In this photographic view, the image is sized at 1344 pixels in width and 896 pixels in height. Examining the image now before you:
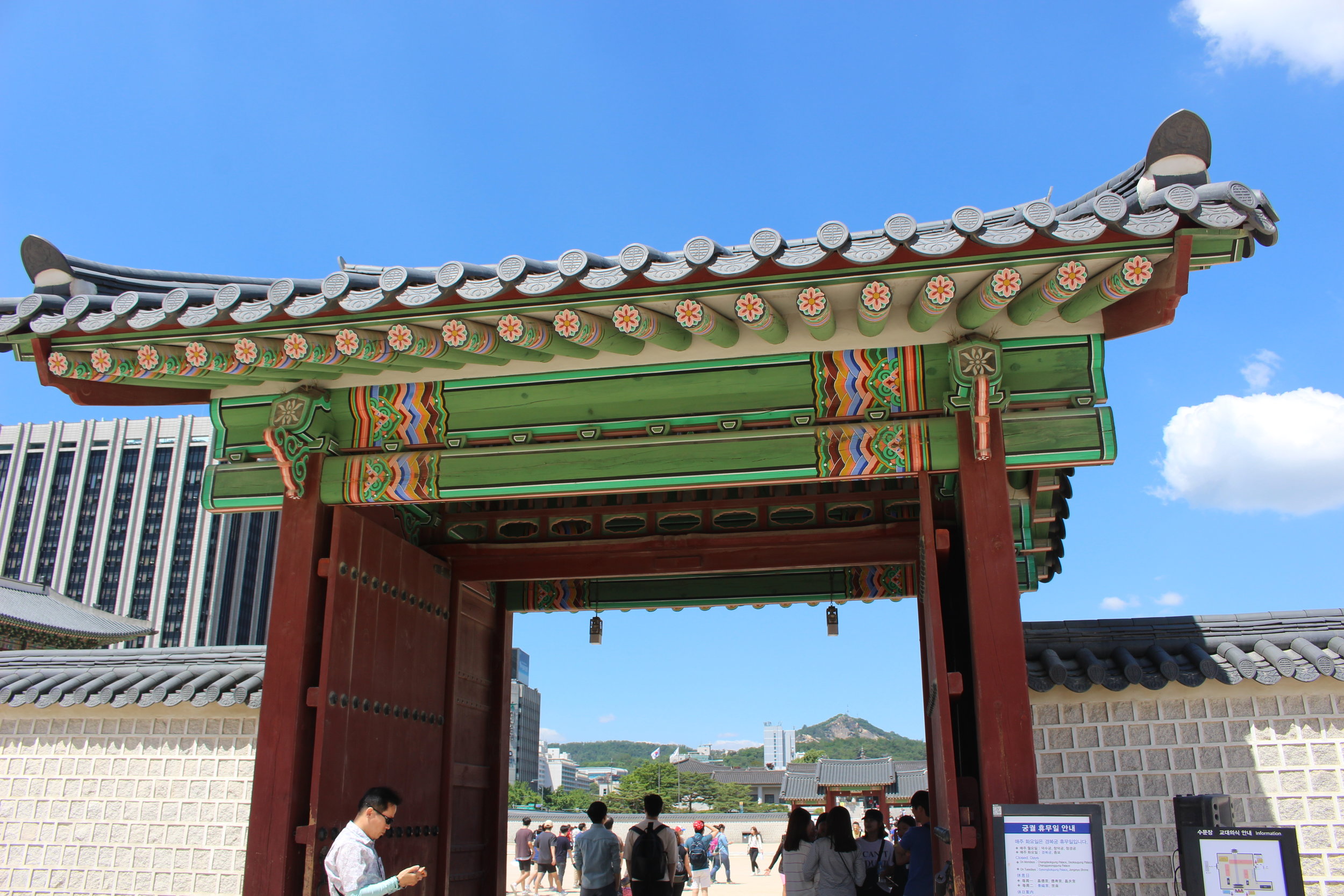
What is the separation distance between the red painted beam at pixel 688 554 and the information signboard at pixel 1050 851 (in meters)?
2.96

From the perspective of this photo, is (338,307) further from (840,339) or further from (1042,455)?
(1042,455)

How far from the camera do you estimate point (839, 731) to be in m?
185

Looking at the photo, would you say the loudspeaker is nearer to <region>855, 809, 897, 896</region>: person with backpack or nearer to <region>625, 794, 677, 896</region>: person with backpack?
<region>855, 809, 897, 896</region>: person with backpack

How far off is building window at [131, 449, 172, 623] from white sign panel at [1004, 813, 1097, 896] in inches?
2663

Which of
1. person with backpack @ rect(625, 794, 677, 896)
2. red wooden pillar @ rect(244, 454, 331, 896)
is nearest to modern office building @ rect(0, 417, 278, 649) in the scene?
person with backpack @ rect(625, 794, 677, 896)

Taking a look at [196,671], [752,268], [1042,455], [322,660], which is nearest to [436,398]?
[322,660]

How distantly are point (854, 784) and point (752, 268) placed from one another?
28994mm

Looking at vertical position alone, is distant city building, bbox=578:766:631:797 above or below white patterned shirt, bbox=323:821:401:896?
below

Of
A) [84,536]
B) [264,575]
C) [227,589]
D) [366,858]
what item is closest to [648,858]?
[366,858]

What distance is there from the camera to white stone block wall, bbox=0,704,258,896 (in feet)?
22.5

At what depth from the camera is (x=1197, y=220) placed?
4.16m

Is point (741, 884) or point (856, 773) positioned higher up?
point (856, 773)

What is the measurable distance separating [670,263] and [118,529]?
68.8m

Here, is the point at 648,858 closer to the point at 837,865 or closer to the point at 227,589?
the point at 837,865
